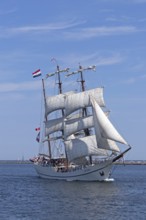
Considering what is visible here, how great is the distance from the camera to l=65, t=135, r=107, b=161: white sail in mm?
103488

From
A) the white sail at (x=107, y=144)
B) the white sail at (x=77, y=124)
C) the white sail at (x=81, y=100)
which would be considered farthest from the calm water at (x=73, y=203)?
the white sail at (x=81, y=100)

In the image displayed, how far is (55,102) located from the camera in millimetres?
116812

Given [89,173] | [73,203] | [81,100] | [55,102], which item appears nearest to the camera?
[73,203]

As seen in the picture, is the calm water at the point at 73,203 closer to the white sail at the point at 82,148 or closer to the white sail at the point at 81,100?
the white sail at the point at 82,148

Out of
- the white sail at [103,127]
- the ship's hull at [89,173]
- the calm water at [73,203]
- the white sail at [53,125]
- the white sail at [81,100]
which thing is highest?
the white sail at [81,100]

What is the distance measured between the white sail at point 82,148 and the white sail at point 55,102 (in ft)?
30.0

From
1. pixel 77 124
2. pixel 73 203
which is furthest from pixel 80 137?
pixel 73 203

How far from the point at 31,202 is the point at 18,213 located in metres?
10.2

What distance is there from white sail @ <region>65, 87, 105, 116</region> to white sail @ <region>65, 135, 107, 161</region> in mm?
6630

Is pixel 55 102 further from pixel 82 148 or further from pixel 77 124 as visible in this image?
pixel 82 148

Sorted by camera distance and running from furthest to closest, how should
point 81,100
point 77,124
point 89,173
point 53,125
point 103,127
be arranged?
point 53,125
point 81,100
point 77,124
point 89,173
point 103,127

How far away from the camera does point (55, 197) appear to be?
73.2 meters

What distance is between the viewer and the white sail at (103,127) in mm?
93125

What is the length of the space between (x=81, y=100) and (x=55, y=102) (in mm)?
9615
